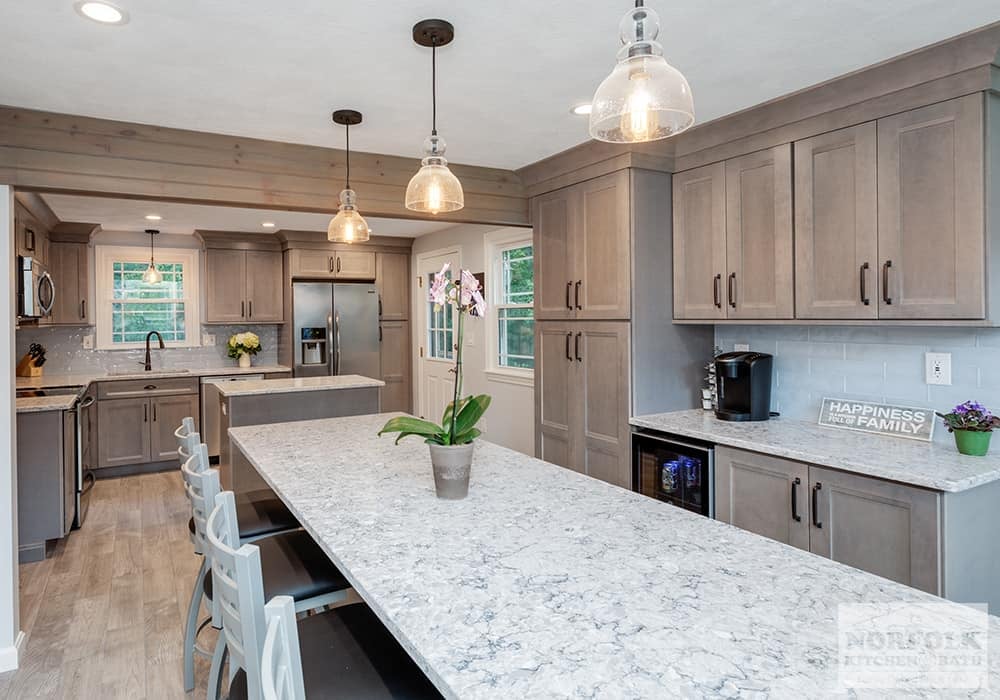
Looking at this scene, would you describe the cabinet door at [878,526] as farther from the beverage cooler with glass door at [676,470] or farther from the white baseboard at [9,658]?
the white baseboard at [9,658]

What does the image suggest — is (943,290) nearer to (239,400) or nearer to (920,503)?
(920,503)

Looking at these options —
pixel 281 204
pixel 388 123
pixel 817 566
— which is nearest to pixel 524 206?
pixel 388 123

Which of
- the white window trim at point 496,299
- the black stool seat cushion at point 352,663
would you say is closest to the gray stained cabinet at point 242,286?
the white window trim at point 496,299

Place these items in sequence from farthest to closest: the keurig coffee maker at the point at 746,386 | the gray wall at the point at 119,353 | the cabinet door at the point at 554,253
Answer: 1. the gray wall at the point at 119,353
2. the cabinet door at the point at 554,253
3. the keurig coffee maker at the point at 746,386

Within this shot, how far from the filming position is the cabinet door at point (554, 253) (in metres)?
3.75

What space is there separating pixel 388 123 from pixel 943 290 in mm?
2458

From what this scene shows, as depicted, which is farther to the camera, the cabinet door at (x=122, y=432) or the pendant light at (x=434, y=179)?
the cabinet door at (x=122, y=432)

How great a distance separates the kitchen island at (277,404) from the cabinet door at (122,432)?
1690 millimetres

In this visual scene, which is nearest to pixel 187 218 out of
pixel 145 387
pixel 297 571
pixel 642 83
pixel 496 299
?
pixel 145 387

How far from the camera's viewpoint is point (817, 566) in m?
1.27

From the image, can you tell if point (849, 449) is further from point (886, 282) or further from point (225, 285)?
point (225, 285)

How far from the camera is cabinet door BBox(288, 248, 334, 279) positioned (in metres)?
6.48

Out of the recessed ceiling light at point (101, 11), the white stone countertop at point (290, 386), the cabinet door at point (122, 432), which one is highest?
the recessed ceiling light at point (101, 11)
